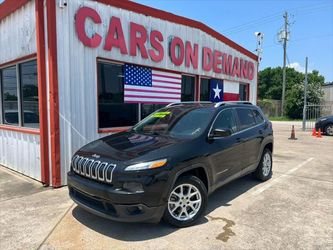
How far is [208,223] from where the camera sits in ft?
14.1

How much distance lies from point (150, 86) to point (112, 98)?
1.40 metres

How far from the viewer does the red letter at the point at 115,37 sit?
6.89 m

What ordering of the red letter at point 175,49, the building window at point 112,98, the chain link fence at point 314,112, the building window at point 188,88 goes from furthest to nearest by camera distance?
the chain link fence at point 314,112, the building window at point 188,88, the red letter at point 175,49, the building window at point 112,98

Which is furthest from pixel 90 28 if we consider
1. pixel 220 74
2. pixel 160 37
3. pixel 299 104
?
pixel 299 104

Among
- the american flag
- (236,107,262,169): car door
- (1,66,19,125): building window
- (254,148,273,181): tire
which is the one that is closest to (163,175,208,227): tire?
(236,107,262,169): car door

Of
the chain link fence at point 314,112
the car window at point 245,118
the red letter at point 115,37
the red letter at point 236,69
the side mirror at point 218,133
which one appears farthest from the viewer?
the chain link fence at point 314,112

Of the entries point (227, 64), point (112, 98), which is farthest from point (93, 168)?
point (227, 64)

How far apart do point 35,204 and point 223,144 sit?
138 inches

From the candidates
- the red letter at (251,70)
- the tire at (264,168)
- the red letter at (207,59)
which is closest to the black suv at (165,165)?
the tire at (264,168)

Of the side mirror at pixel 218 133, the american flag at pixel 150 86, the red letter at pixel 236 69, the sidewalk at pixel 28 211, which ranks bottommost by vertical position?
the sidewalk at pixel 28 211

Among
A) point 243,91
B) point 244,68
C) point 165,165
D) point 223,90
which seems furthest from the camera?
point 243,91

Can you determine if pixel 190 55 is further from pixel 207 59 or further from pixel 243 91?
pixel 243 91

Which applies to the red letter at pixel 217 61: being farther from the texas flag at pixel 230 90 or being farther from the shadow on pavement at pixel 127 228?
the shadow on pavement at pixel 127 228

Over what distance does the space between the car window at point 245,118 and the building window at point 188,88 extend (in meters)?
3.69
